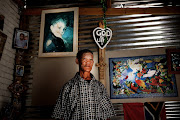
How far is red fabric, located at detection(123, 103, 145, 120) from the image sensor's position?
3.35 metres

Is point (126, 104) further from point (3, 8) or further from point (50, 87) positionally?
point (3, 8)

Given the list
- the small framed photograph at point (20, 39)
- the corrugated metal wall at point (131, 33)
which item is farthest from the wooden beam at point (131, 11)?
the small framed photograph at point (20, 39)

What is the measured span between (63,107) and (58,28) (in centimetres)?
231

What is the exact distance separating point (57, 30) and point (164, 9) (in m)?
2.63

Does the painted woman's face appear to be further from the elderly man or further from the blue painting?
the elderly man

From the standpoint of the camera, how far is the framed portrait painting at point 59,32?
398cm

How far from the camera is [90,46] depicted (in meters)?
3.98

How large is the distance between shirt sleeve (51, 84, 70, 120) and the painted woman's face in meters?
1.93

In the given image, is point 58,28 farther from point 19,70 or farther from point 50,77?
point 19,70

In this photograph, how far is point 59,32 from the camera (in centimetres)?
416

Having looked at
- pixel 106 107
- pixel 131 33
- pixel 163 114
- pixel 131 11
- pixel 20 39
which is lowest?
pixel 163 114

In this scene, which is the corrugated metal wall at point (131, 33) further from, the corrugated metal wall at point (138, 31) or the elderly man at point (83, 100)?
the elderly man at point (83, 100)

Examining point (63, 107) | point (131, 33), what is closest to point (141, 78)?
point (131, 33)

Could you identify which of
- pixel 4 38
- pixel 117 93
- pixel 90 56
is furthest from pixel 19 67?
pixel 117 93
